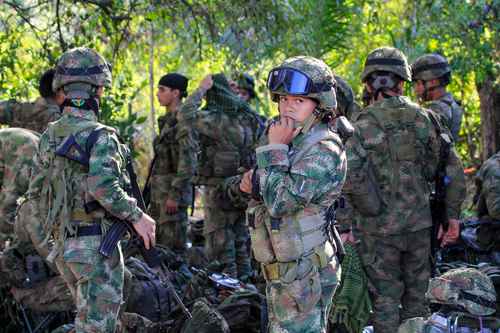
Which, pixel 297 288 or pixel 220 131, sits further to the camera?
pixel 220 131

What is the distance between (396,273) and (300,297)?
181 centimetres

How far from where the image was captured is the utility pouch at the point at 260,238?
4.49 meters

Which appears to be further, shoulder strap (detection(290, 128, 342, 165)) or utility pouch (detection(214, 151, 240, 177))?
utility pouch (detection(214, 151, 240, 177))

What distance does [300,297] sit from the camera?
440 cm

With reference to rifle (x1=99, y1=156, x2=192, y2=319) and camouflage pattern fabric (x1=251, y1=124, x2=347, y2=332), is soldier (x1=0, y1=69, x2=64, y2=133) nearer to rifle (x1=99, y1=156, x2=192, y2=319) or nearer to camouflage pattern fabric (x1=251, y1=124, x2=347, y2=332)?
rifle (x1=99, y1=156, x2=192, y2=319)

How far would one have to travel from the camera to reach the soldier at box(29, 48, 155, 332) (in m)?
5.19

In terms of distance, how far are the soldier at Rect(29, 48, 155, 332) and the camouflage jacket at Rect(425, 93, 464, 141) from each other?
3253 mm

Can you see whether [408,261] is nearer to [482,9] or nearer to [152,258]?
[152,258]

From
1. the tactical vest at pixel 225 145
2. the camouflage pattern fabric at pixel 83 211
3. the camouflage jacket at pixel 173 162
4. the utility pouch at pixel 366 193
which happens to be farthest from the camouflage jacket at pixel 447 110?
the camouflage pattern fabric at pixel 83 211

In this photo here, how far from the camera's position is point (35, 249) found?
646 cm

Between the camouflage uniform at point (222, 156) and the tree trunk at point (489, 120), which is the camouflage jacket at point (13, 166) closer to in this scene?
the camouflage uniform at point (222, 156)

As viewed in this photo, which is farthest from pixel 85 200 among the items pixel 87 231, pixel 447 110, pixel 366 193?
pixel 447 110

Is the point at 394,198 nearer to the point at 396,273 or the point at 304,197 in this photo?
the point at 396,273

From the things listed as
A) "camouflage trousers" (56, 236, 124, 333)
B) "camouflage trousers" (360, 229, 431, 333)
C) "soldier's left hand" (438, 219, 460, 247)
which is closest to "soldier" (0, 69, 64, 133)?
"camouflage trousers" (56, 236, 124, 333)
